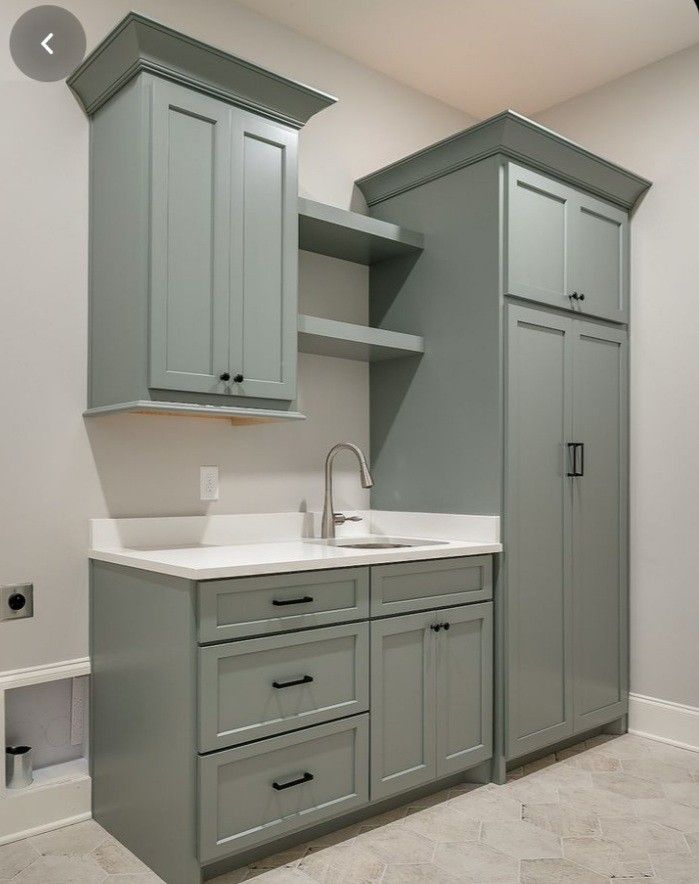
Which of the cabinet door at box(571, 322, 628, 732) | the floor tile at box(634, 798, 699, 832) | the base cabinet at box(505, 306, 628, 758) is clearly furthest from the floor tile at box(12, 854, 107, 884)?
the cabinet door at box(571, 322, 628, 732)

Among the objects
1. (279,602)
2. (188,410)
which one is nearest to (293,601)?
(279,602)

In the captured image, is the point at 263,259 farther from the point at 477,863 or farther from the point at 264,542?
the point at 477,863

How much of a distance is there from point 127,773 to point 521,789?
1326 millimetres

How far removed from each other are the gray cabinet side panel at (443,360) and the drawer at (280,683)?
0.80 m

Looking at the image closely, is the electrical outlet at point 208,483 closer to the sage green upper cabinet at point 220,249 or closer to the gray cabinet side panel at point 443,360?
the sage green upper cabinet at point 220,249

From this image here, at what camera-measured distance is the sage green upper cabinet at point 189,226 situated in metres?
2.27

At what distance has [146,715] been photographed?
86.4 inches

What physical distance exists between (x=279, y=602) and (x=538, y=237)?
5.56ft

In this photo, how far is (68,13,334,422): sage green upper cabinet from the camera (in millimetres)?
2268

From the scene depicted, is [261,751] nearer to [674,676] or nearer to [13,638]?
[13,638]

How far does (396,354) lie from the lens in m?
3.10

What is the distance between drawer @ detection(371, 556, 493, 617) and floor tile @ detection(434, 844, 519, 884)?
690 millimetres
